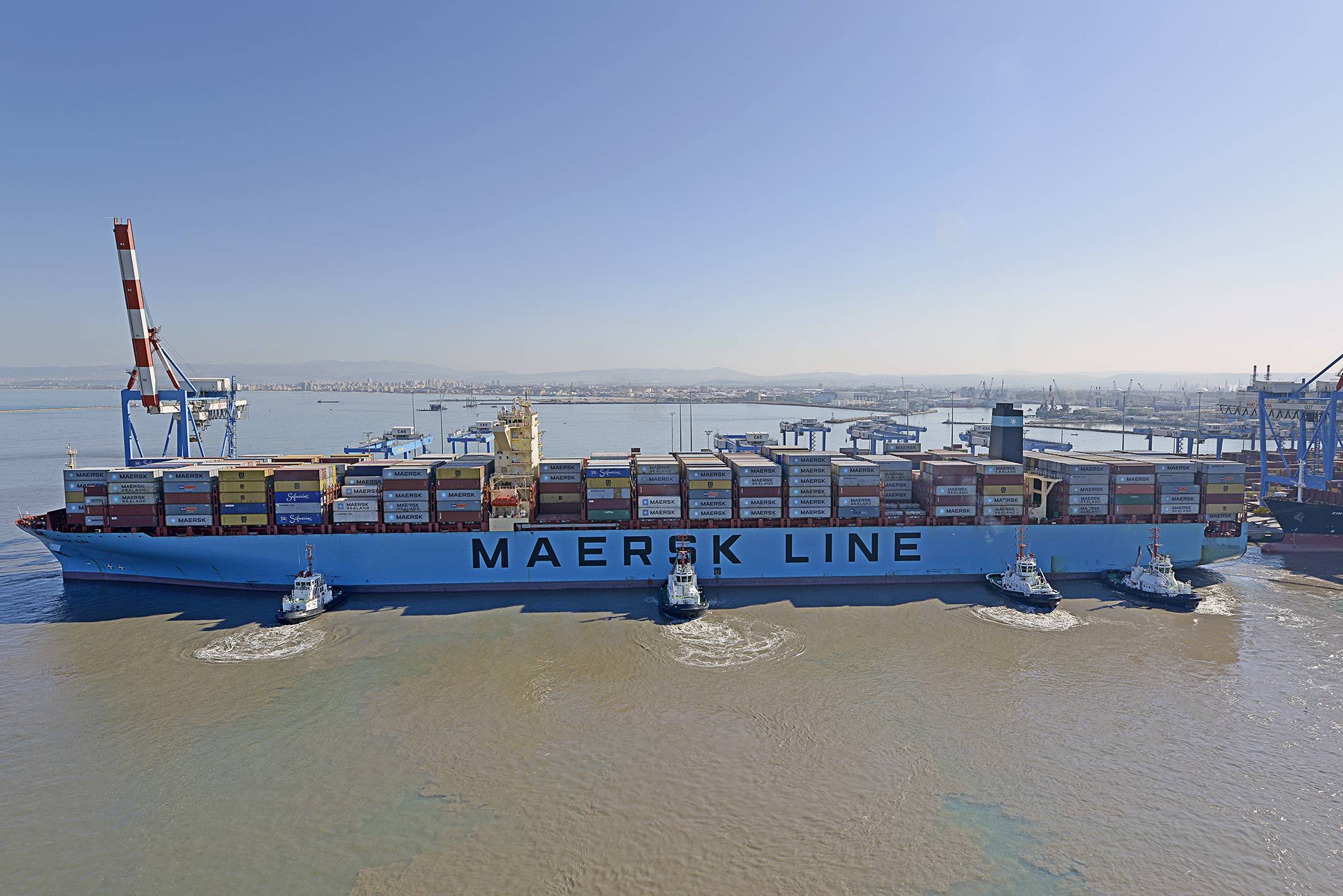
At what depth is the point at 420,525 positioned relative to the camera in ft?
113

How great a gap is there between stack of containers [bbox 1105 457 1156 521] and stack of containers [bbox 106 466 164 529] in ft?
175

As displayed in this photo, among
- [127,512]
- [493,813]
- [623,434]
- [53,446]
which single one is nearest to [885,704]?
[493,813]

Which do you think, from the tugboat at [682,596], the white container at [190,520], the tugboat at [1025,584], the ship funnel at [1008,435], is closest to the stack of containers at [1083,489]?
the ship funnel at [1008,435]

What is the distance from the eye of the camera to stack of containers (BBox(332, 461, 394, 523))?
3394 centimetres

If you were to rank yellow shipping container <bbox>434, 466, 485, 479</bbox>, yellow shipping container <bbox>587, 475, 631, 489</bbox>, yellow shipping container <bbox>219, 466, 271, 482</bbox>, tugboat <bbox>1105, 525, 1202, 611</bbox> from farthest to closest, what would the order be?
yellow shipping container <bbox>587, 475, 631, 489</bbox> < yellow shipping container <bbox>434, 466, 485, 479</bbox> < yellow shipping container <bbox>219, 466, 271, 482</bbox> < tugboat <bbox>1105, 525, 1202, 611</bbox>

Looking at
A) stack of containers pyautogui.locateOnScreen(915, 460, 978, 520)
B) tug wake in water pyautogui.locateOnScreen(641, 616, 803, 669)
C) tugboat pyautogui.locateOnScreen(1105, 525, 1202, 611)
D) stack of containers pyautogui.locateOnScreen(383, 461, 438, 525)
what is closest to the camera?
tug wake in water pyautogui.locateOnScreen(641, 616, 803, 669)

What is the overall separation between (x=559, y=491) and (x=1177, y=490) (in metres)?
36.1

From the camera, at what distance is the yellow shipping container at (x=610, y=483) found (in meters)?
35.6

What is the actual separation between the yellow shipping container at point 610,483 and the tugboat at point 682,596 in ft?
18.4

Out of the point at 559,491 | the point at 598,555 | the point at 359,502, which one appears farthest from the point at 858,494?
the point at 359,502

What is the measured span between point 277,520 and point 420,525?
748cm

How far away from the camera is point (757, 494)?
117 feet

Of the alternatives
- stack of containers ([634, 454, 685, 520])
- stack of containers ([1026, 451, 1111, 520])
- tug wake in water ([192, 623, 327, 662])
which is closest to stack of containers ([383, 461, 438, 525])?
tug wake in water ([192, 623, 327, 662])

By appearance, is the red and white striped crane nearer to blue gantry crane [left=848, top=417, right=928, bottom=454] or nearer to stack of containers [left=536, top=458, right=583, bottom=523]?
stack of containers [left=536, top=458, right=583, bottom=523]
